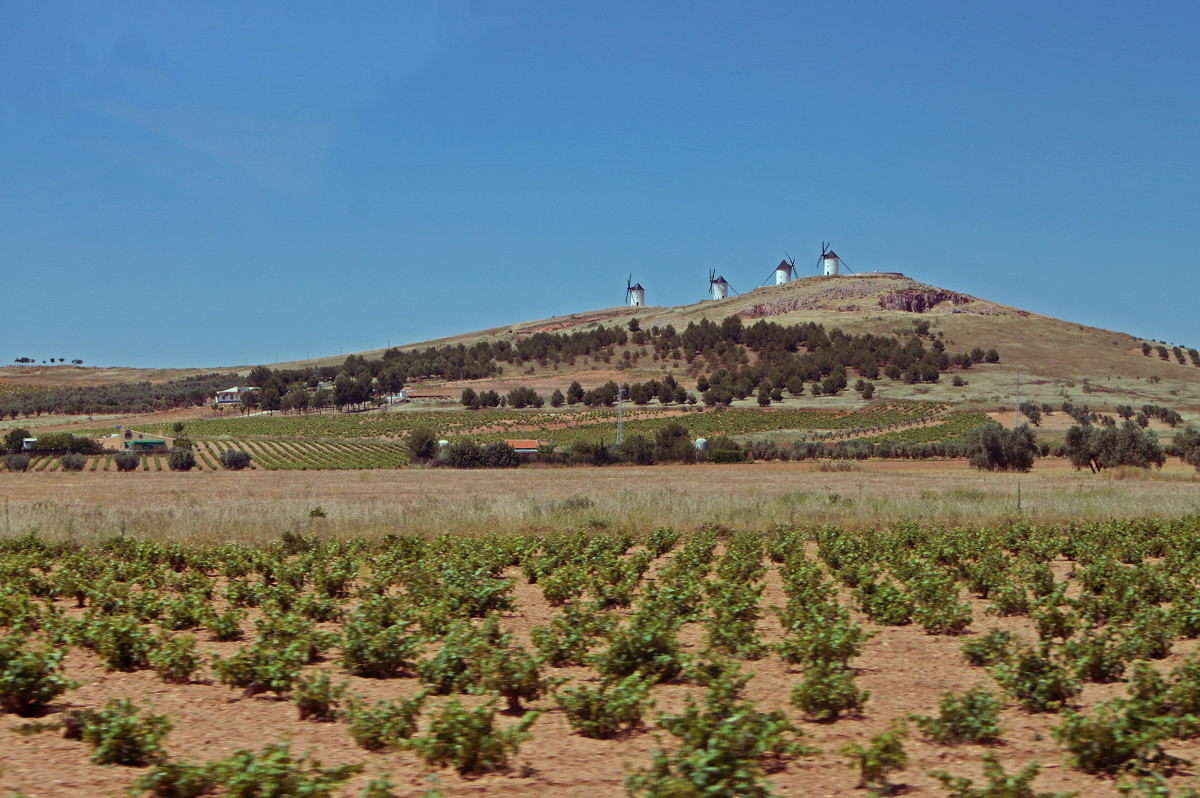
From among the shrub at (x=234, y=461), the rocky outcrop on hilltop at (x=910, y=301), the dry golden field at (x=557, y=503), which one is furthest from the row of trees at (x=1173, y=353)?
the shrub at (x=234, y=461)

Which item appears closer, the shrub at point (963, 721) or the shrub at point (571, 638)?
the shrub at point (963, 721)

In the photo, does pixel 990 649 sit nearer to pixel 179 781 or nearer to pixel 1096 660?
pixel 1096 660

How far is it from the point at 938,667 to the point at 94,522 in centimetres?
2039

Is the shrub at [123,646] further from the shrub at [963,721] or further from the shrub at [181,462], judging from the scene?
the shrub at [181,462]

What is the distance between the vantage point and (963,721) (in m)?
8.12

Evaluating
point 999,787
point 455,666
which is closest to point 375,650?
point 455,666

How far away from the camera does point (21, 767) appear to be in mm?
7199

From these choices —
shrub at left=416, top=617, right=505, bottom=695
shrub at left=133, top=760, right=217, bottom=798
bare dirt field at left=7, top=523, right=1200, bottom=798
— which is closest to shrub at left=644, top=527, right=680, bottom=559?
bare dirt field at left=7, top=523, right=1200, bottom=798

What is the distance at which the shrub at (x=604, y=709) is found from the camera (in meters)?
8.24

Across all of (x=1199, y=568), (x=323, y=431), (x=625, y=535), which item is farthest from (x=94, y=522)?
(x=323, y=431)

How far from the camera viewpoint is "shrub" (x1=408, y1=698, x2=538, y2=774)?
7.29 metres

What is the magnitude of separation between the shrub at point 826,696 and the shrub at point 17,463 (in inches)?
2528

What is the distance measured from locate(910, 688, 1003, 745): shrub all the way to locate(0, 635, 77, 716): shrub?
25.8 feet

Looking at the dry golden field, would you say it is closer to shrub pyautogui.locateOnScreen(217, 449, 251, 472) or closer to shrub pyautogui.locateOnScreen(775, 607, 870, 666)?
shrub pyautogui.locateOnScreen(775, 607, 870, 666)
